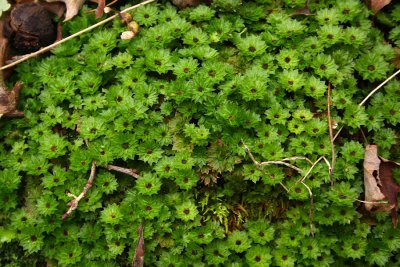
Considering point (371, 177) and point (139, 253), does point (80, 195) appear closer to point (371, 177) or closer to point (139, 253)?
point (139, 253)

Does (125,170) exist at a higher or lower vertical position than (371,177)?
lower

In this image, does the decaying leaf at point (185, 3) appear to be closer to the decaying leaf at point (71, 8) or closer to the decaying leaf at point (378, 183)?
the decaying leaf at point (71, 8)

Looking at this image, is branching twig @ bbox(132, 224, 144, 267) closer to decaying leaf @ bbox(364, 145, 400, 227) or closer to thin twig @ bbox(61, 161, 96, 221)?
thin twig @ bbox(61, 161, 96, 221)

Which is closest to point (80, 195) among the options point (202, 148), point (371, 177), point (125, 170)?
point (125, 170)

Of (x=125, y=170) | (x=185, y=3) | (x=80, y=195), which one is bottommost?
(x=80, y=195)

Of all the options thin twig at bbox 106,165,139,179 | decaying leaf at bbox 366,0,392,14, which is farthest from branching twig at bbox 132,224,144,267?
decaying leaf at bbox 366,0,392,14

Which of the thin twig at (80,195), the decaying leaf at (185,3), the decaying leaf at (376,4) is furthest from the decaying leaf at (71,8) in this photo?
the decaying leaf at (376,4)
